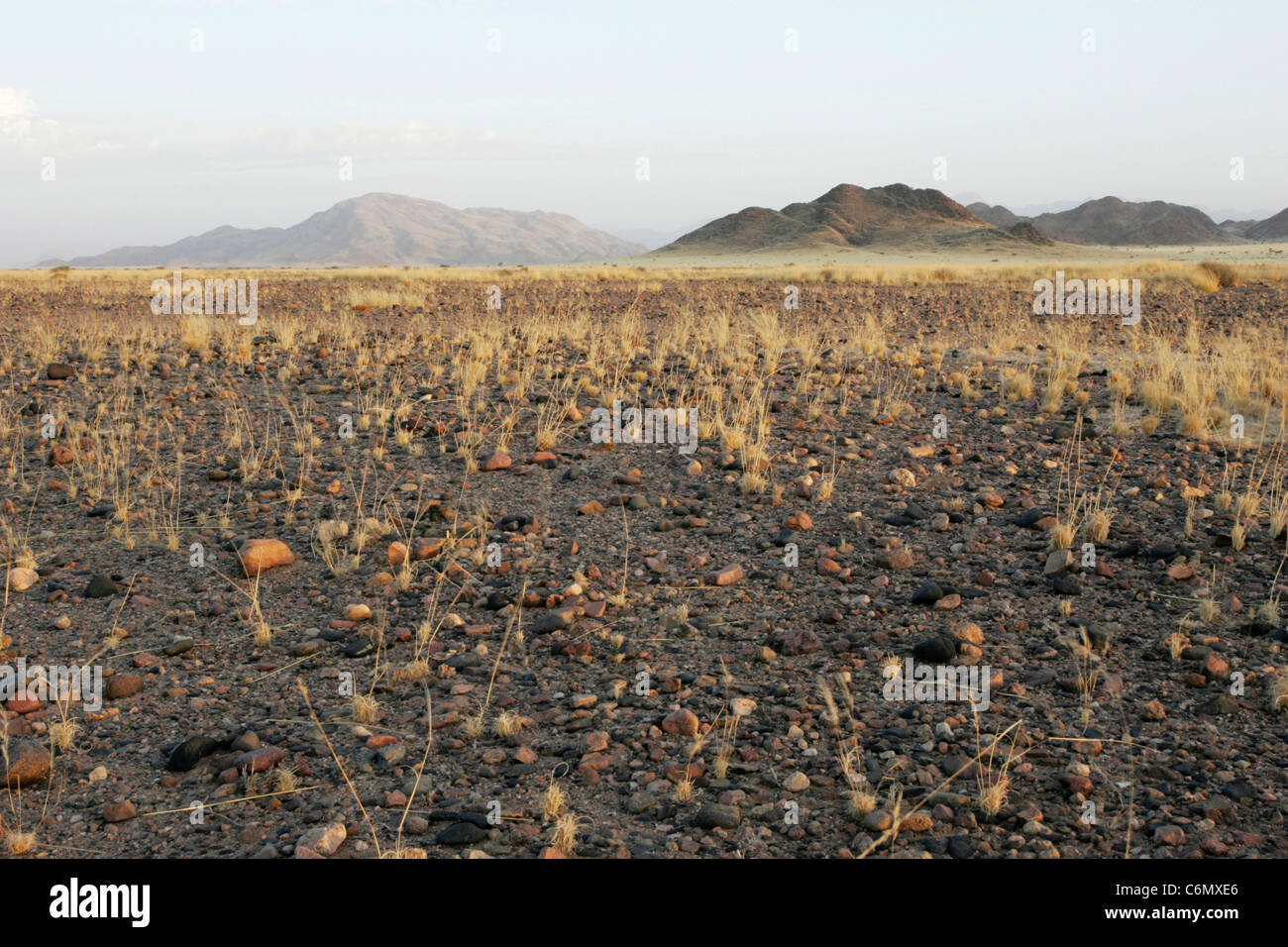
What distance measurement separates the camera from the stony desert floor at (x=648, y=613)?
3.20 meters

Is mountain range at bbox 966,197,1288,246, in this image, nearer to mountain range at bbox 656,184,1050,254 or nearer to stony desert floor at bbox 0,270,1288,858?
mountain range at bbox 656,184,1050,254

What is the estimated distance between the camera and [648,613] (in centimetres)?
488

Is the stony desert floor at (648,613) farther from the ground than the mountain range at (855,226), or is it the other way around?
the mountain range at (855,226)

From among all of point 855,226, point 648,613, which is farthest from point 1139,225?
point 648,613

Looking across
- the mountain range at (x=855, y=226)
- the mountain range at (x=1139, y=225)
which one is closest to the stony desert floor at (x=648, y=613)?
the mountain range at (x=855, y=226)

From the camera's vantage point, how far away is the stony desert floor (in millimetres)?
3201

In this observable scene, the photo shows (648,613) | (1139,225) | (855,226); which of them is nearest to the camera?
(648,613)

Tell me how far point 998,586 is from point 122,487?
625cm

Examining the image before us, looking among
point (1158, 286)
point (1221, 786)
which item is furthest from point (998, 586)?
point (1158, 286)

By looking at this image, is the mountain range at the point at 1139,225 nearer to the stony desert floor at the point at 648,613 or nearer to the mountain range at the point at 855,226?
the mountain range at the point at 855,226

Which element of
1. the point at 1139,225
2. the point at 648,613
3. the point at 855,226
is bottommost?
the point at 648,613

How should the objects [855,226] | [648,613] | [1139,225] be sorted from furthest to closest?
[1139,225] → [855,226] → [648,613]

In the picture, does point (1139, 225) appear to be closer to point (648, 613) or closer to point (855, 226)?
point (855, 226)

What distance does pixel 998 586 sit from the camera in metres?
5.05
